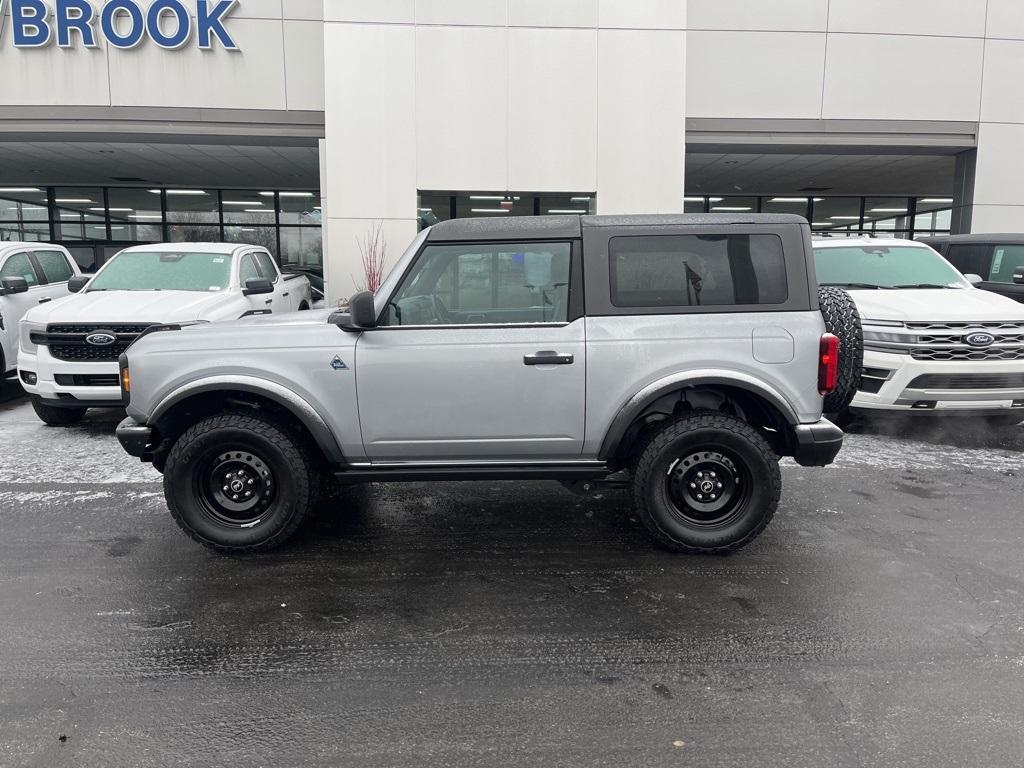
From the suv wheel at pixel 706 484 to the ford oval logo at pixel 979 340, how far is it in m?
3.73

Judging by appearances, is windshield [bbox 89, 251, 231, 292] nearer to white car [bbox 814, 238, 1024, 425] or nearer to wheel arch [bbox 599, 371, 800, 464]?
wheel arch [bbox 599, 371, 800, 464]

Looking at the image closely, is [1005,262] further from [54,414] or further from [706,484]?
[54,414]

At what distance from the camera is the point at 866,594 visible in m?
4.16

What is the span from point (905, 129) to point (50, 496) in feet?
53.0

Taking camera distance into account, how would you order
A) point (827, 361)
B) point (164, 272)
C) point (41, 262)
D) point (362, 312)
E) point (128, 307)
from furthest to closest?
point (41, 262) → point (164, 272) → point (128, 307) → point (827, 361) → point (362, 312)

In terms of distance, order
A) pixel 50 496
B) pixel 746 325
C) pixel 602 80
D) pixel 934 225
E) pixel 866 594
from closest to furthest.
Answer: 1. pixel 866 594
2. pixel 746 325
3. pixel 50 496
4. pixel 602 80
5. pixel 934 225

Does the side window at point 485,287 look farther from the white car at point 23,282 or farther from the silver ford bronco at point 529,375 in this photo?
the white car at point 23,282

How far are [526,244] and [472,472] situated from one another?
1.43m

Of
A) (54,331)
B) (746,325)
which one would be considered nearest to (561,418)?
(746,325)

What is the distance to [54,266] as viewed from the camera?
11.0 metres

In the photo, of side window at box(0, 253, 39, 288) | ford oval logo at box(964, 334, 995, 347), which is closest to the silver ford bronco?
ford oval logo at box(964, 334, 995, 347)

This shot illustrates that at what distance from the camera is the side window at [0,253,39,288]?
9773 mm

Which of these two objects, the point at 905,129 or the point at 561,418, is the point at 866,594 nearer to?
the point at 561,418

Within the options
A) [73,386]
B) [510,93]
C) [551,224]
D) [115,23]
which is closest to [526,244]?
[551,224]
